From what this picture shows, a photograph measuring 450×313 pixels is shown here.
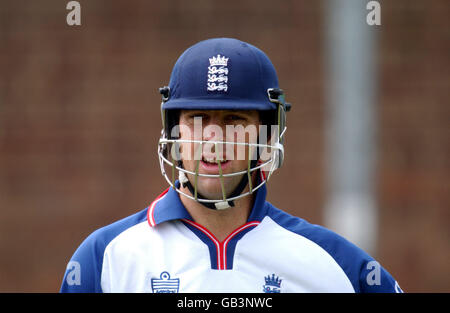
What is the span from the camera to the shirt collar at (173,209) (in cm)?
354

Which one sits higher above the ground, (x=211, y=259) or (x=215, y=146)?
(x=215, y=146)

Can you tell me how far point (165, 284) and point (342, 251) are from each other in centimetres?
83

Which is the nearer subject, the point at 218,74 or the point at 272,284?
the point at 272,284

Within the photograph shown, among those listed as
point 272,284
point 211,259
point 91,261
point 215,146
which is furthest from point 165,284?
point 215,146

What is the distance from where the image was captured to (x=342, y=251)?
142 inches

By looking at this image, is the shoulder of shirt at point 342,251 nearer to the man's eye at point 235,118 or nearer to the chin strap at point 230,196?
the chin strap at point 230,196

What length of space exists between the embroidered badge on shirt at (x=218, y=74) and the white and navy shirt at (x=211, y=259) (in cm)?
53

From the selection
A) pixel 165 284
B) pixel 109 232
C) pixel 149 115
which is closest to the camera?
pixel 165 284

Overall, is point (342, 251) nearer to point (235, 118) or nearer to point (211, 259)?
point (211, 259)

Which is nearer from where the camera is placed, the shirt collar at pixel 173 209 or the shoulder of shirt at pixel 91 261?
the shoulder of shirt at pixel 91 261

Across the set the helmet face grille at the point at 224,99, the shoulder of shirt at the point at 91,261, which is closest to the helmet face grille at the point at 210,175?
the helmet face grille at the point at 224,99

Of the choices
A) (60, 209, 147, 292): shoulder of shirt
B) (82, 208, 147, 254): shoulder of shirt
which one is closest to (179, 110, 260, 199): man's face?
(82, 208, 147, 254): shoulder of shirt

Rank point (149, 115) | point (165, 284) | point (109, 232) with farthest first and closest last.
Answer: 1. point (149, 115)
2. point (109, 232)
3. point (165, 284)
